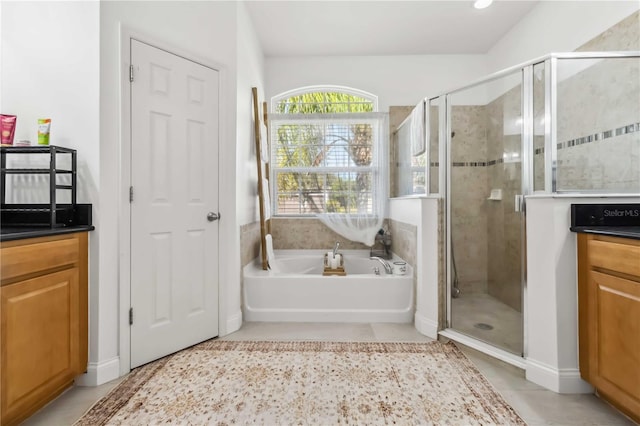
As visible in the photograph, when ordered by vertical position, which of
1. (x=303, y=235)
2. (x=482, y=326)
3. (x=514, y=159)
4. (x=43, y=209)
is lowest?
(x=482, y=326)

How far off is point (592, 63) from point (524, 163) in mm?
675

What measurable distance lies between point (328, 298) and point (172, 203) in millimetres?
1525

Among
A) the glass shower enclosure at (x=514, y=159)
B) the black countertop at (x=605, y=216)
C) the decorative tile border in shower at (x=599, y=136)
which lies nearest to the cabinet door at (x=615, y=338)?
the black countertop at (x=605, y=216)

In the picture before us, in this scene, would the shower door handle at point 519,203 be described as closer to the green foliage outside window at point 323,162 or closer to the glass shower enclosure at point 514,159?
the glass shower enclosure at point 514,159

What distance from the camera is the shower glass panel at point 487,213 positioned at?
6.91 ft

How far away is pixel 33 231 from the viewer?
1531 mm

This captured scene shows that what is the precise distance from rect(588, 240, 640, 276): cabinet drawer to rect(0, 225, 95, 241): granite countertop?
2.72 m

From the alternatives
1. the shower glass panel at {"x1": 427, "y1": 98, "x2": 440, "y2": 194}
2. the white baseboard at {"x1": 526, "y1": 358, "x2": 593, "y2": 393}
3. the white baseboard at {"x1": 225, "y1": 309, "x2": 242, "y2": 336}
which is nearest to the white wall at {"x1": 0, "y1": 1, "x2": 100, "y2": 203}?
the white baseboard at {"x1": 225, "y1": 309, "x2": 242, "y2": 336}

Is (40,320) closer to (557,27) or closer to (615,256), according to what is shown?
(615,256)

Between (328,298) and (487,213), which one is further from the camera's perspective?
(328,298)

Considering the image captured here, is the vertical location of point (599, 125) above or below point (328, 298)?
above

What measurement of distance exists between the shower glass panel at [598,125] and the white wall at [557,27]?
53 centimetres

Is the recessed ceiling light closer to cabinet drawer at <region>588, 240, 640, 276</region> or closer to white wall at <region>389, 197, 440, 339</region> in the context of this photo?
white wall at <region>389, 197, 440, 339</region>

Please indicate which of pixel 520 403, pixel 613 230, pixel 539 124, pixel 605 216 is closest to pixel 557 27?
pixel 539 124
